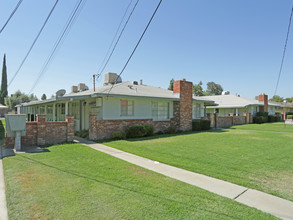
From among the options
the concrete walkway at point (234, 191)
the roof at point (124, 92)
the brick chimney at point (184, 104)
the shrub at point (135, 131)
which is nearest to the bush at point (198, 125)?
the brick chimney at point (184, 104)

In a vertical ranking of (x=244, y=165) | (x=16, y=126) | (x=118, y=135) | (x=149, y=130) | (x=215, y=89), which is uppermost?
(x=215, y=89)

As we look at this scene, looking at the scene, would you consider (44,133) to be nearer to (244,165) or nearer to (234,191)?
(234,191)

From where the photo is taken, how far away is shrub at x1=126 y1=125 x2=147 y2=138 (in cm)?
1189

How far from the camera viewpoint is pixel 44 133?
905 cm

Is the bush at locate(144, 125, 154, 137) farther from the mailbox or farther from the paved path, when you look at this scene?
the paved path

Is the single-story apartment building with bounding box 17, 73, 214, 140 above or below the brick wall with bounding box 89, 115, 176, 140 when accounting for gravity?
above

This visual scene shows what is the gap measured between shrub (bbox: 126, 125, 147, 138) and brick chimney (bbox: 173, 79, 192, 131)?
4.31m

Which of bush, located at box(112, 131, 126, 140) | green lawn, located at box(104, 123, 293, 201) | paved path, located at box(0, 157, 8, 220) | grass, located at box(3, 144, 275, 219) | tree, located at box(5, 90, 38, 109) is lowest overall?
green lawn, located at box(104, 123, 293, 201)

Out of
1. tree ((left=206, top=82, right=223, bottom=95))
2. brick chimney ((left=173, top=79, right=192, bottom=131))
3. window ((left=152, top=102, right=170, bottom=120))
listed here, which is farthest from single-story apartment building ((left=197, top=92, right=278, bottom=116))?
tree ((left=206, top=82, right=223, bottom=95))

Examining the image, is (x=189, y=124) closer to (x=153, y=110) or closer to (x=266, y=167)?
(x=153, y=110)

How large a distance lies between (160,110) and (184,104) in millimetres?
2337

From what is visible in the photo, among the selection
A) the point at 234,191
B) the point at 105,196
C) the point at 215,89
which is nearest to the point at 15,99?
the point at 105,196

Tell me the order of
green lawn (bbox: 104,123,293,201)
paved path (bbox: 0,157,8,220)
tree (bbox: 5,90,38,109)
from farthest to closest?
tree (bbox: 5,90,38,109)
green lawn (bbox: 104,123,293,201)
paved path (bbox: 0,157,8,220)

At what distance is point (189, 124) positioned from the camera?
16328mm
